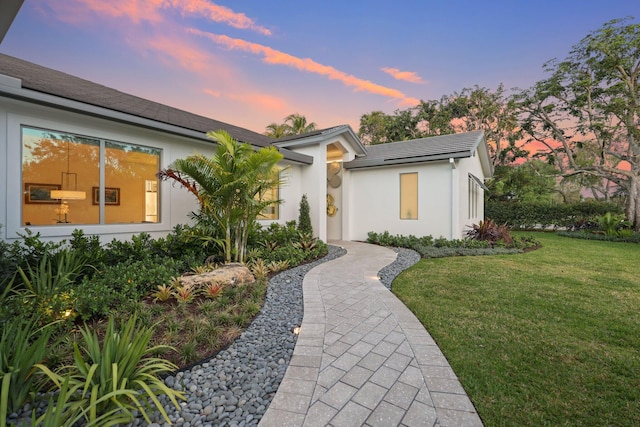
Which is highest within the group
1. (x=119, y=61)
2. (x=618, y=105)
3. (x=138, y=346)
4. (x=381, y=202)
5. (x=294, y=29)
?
(x=294, y=29)

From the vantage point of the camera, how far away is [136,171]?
22.4 ft

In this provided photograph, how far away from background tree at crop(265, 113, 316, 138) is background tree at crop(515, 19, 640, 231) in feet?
56.4

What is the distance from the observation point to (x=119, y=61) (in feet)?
31.5

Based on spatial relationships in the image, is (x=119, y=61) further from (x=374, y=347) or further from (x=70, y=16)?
(x=374, y=347)

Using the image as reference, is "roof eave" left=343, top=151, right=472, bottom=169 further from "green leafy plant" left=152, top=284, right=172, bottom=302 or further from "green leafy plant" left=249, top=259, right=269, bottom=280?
"green leafy plant" left=152, top=284, right=172, bottom=302

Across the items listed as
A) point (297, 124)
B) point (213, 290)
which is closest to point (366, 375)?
point (213, 290)

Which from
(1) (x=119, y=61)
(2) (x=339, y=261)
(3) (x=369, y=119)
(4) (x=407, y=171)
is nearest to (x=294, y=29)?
(1) (x=119, y=61)

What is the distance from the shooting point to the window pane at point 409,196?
36.6ft

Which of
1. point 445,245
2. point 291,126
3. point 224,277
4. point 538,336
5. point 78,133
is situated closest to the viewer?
point 538,336

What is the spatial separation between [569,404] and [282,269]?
17.6 ft

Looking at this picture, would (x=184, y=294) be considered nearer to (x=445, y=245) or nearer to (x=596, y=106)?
(x=445, y=245)

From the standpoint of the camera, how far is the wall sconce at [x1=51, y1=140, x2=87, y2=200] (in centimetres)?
579

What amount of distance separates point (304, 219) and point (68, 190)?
6.61 m

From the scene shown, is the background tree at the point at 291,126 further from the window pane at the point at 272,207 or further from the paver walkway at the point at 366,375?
the paver walkway at the point at 366,375
